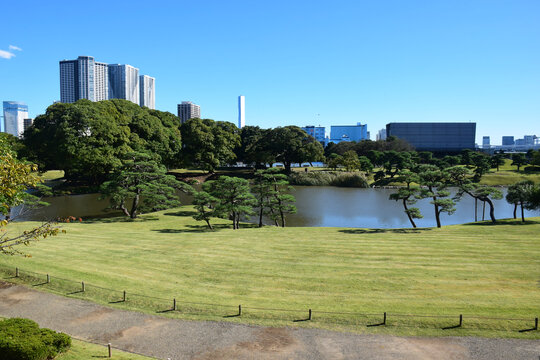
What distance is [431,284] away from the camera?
1814 cm

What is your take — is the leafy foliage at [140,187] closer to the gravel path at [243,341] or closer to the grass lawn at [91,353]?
the gravel path at [243,341]

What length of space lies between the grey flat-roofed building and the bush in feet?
623

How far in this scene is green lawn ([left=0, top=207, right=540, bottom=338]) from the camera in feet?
48.4

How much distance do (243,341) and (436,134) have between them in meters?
196

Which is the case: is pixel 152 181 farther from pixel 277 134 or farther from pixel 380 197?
pixel 277 134

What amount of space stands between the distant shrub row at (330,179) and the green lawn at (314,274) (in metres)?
49.3

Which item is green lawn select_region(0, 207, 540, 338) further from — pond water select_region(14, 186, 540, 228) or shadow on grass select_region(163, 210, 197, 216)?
pond water select_region(14, 186, 540, 228)

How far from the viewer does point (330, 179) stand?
82812 millimetres

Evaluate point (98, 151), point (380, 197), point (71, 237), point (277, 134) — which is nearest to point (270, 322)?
point (71, 237)

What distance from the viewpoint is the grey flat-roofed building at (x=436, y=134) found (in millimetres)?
185500

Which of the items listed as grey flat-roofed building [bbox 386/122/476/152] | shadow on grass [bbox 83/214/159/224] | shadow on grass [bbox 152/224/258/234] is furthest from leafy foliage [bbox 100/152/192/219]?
grey flat-roofed building [bbox 386/122/476/152]

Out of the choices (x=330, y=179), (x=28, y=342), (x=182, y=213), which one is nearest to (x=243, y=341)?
(x=28, y=342)

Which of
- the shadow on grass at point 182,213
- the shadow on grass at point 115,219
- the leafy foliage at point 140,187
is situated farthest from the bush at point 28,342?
the shadow on grass at point 182,213

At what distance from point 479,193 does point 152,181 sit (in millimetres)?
33973
